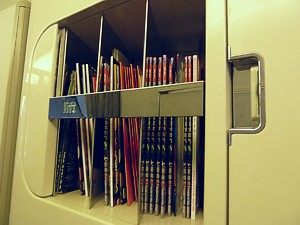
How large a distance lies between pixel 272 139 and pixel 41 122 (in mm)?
769

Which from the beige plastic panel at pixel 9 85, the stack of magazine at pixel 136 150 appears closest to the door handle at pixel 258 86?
the stack of magazine at pixel 136 150

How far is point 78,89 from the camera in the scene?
2.54 feet

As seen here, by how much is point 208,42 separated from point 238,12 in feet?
0.27

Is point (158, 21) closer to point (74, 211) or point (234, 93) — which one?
point (234, 93)

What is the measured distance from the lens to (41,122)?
0.75 metres

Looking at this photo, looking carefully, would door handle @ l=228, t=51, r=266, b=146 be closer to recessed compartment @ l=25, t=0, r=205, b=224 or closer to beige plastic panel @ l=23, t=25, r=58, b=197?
recessed compartment @ l=25, t=0, r=205, b=224

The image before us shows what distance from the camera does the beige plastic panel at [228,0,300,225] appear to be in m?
0.34

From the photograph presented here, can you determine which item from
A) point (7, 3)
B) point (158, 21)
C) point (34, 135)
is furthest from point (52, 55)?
point (7, 3)

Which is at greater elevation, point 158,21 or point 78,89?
point 158,21

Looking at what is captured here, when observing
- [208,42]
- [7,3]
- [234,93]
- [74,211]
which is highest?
[7,3]

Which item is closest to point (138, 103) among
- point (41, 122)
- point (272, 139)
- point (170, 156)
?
point (170, 156)

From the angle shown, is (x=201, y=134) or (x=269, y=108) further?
(x=201, y=134)

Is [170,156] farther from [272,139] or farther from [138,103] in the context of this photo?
[272,139]

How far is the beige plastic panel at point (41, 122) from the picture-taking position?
0.72 meters
